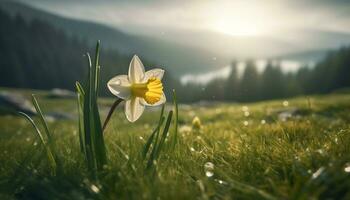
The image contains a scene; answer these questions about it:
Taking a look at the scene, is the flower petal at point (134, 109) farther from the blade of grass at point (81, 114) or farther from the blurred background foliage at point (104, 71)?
the blurred background foliage at point (104, 71)

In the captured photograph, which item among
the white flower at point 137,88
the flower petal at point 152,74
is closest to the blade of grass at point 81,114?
the white flower at point 137,88

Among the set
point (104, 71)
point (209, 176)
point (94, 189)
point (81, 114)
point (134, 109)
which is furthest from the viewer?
point (104, 71)

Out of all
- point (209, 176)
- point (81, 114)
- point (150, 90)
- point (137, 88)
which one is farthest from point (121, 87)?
point (209, 176)

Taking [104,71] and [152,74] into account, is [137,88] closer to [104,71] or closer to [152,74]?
[152,74]

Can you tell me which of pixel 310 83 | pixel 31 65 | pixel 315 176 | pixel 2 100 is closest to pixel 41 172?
pixel 315 176

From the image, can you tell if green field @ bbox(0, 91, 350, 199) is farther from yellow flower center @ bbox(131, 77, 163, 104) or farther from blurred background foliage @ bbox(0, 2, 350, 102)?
blurred background foliage @ bbox(0, 2, 350, 102)

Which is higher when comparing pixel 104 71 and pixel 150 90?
pixel 150 90

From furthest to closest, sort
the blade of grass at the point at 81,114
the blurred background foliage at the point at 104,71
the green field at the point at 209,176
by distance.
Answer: the blurred background foliage at the point at 104,71
the blade of grass at the point at 81,114
the green field at the point at 209,176
